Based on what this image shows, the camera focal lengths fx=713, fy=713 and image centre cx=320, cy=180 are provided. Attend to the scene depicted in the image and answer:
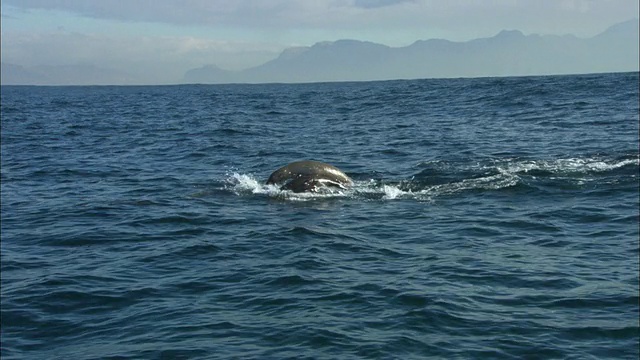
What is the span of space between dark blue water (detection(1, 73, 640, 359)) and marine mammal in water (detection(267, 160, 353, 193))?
46 cm

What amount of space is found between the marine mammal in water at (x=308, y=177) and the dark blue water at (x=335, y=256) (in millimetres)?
464

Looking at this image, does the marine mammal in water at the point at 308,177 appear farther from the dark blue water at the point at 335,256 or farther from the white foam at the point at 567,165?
the white foam at the point at 567,165

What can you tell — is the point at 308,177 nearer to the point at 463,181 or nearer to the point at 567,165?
the point at 463,181

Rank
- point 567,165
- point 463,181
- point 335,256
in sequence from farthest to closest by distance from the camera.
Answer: point 567,165
point 463,181
point 335,256

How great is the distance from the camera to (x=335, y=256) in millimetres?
13375

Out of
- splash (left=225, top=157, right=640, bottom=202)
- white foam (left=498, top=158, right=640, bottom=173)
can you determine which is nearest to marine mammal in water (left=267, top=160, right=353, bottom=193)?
splash (left=225, top=157, right=640, bottom=202)

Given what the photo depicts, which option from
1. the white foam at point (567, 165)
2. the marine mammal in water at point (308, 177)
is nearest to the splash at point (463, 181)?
the white foam at point (567, 165)

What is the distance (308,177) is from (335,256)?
257 inches

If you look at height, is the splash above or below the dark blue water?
above

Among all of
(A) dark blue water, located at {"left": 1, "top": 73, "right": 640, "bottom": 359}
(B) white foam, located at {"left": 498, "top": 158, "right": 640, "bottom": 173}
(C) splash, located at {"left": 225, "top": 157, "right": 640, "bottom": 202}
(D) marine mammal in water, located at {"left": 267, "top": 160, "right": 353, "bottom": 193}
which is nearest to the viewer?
(A) dark blue water, located at {"left": 1, "top": 73, "right": 640, "bottom": 359}

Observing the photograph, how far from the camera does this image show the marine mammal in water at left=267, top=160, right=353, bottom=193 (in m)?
19.5

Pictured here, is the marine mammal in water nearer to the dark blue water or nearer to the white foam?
the dark blue water

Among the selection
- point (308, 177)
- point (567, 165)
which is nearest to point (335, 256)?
point (308, 177)

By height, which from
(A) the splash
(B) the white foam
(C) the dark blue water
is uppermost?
(B) the white foam
